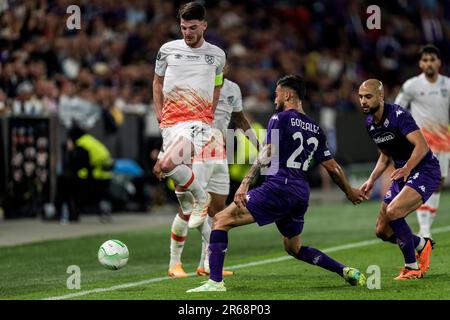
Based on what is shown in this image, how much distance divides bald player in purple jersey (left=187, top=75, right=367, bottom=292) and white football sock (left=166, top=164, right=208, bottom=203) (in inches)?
43.9

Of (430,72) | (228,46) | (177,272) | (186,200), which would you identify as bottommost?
(177,272)

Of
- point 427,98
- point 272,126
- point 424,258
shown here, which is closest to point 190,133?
point 272,126

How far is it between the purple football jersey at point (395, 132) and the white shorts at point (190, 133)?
5.51ft

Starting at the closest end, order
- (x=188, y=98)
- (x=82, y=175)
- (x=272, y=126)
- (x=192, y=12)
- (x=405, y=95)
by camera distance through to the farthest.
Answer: (x=272, y=126) → (x=192, y=12) → (x=188, y=98) → (x=405, y=95) → (x=82, y=175)

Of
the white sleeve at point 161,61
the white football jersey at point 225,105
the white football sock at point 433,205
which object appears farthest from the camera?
the white football sock at point 433,205

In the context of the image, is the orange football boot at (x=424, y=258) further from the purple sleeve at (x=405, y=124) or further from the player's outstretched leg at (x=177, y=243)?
the player's outstretched leg at (x=177, y=243)

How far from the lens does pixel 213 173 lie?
12.9 m

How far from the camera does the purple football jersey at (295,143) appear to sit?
34.9 ft

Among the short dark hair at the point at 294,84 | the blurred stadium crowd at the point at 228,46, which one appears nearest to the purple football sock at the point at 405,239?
the short dark hair at the point at 294,84

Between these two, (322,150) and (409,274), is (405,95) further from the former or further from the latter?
(322,150)

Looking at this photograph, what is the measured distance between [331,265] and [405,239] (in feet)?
3.58

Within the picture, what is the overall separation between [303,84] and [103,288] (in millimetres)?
2794

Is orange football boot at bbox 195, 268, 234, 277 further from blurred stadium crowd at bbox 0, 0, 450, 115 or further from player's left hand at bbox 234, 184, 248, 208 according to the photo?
blurred stadium crowd at bbox 0, 0, 450, 115

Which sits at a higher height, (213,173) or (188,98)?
(188,98)
